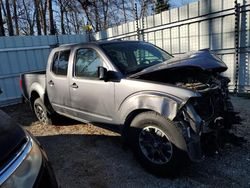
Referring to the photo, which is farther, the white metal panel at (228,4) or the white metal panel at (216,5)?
the white metal panel at (216,5)

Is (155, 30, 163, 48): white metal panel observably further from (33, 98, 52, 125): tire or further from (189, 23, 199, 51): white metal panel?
(33, 98, 52, 125): tire

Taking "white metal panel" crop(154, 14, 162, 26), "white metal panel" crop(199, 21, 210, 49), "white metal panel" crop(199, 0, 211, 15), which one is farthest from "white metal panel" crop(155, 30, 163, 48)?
"white metal panel" crop(199, 0, 211, 15)

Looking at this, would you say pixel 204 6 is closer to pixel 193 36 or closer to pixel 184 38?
pixel 193 36

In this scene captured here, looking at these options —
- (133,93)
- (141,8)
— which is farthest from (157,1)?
(133,93)

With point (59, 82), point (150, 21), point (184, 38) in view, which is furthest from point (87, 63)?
point (150, 21)

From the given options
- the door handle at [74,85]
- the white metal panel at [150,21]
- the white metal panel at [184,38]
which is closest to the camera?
the door handle at [74,85]

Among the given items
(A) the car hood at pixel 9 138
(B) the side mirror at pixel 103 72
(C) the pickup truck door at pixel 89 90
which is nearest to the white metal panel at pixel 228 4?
(C) the pickup truck door at pixel 89 90

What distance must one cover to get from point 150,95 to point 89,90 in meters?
1.29

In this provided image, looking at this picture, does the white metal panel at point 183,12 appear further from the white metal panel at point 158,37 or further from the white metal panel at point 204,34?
the white metal panel at point 158,37

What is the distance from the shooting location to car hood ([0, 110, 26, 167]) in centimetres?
163

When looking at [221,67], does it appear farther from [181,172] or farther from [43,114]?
[43,114]

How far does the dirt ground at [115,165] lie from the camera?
10.4ft

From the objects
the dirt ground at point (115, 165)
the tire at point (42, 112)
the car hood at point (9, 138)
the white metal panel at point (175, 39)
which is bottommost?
the dirt ground at point (115, 165)

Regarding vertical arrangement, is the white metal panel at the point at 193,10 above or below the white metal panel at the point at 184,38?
above
